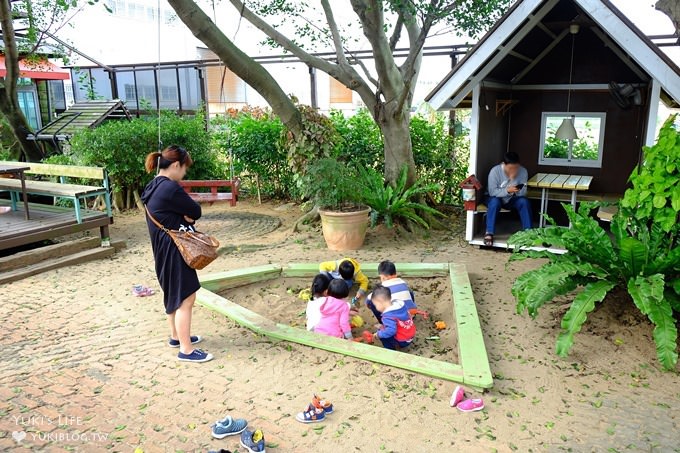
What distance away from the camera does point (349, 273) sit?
5.92 metres

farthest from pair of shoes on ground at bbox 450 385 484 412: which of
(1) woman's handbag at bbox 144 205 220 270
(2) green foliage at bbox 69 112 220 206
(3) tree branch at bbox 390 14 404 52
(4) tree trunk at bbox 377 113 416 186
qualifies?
(2) green foliage at bbox 69 112 220 206

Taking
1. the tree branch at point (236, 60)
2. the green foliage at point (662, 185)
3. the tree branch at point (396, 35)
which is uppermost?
the tree branch at point (396, 35)

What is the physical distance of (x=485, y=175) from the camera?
27.3ft

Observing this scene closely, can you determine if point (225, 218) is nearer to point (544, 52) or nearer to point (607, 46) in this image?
point (544, 52)

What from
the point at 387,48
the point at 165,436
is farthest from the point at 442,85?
the point at 165,436

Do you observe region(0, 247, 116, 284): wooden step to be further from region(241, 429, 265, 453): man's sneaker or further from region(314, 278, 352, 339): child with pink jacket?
region(241, 429, 265, 453): man's sneaker

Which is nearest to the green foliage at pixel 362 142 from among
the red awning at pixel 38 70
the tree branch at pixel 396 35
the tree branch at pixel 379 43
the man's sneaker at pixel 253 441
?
the tree branch at pixel 396 35

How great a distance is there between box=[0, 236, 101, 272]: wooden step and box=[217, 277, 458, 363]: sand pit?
2.80 metres

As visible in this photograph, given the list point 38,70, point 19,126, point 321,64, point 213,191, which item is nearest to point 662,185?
point 321,64

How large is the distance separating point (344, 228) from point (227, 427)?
4.51 m

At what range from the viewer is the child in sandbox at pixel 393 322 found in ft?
15.9

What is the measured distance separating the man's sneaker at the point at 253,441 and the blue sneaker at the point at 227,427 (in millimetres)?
99

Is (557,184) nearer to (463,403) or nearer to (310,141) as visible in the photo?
(310,141)

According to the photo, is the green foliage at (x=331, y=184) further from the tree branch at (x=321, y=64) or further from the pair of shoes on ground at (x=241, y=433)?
the pair of shoes on ground at (x=241, y=433)
